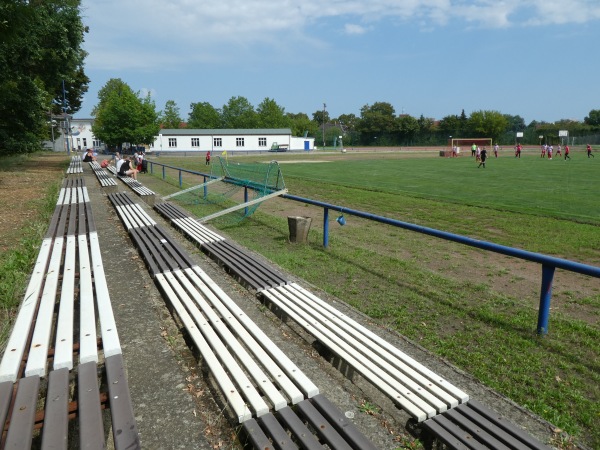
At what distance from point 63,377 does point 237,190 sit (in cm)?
970

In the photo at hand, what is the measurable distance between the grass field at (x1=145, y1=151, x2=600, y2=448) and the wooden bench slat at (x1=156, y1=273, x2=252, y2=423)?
1.90 metres

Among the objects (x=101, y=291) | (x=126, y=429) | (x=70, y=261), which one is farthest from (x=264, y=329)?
(x=70, y=261)

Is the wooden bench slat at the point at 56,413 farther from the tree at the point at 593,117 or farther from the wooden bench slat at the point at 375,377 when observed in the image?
the tree at the point at 593,117

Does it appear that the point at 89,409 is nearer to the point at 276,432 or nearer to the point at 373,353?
the point at 276,432

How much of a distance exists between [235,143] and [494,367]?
254 feet

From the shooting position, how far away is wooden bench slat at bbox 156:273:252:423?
2.54 m

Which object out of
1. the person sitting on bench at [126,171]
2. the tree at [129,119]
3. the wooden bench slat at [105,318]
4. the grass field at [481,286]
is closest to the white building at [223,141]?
the tree at [129,119]

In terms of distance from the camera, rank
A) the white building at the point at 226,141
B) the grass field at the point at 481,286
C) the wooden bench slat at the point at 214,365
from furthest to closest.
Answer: the white building at the point at 226,141 → the grass field at the point at 481,286 → the wooden bench slat at the point at 214,365

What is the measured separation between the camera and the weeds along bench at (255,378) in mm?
2371

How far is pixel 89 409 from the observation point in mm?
2340

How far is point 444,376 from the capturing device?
3305 mm

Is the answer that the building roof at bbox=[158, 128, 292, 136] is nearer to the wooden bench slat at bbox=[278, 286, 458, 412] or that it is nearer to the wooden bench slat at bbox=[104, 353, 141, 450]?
the wooden bench slat at bbox=[278, 286, 458, 412]

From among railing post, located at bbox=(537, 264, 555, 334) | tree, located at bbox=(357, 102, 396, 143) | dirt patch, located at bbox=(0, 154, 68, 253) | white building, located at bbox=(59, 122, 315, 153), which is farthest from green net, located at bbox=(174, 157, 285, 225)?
tree, located at bbox=(357, 102, 396, 143)

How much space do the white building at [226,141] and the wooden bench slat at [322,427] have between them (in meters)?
73.4
